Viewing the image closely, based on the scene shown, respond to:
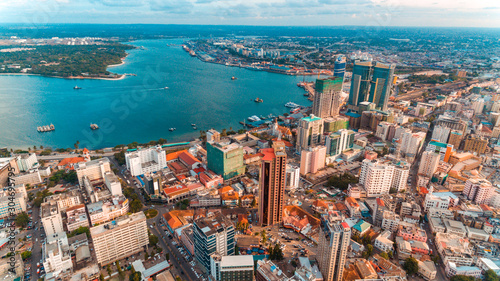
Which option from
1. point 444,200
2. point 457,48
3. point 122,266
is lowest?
point 122,266

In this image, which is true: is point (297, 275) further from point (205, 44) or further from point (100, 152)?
point (205, 44)

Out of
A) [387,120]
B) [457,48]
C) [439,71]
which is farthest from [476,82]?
[457,48]

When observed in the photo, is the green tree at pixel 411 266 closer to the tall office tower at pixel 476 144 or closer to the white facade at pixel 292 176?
the white facade at pixel 292 176

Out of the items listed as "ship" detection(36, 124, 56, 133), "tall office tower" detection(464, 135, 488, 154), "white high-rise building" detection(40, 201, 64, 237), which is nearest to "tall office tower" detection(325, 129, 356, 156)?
"tall office tower" detection(464, 135, 488, 154)

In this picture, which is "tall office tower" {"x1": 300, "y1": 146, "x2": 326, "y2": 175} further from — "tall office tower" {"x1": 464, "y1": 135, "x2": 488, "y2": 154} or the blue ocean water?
the blue ocean water

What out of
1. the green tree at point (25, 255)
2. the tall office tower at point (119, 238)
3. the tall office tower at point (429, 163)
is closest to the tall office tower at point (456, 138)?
the tall office tower at point (429, 163)
